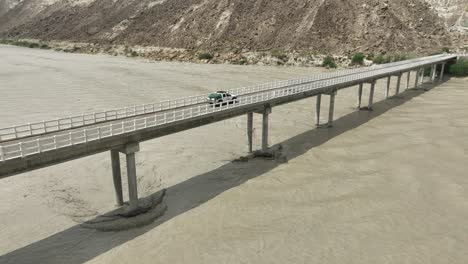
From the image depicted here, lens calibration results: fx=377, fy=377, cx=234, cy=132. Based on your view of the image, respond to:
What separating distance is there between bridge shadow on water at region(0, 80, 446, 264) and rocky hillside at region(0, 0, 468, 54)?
70500mm

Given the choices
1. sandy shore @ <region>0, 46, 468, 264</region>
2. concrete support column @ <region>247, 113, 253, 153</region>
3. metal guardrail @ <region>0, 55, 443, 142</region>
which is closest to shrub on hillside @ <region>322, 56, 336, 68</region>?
metal guardrail @ <region>0, 55, 443, 142</region>

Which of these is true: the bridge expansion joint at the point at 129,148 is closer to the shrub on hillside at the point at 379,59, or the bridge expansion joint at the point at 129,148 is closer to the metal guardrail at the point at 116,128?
the metal guardrail at the point at 116,128

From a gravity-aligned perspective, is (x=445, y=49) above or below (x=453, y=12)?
below

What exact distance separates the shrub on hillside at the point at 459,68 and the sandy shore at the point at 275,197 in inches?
1456

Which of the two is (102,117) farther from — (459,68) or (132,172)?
(459,68)

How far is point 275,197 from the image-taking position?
2492 centimetres

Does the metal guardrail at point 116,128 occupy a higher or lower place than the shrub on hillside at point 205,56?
higher

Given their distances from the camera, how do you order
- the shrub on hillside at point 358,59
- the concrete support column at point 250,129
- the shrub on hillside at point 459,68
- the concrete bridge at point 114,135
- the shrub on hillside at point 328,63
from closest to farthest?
the concrete bridge at point 114,135 → the concrete support column at point 250,129 → the shrub on hillside at point 459,68 → the shrub on hillside at point 358,59 → the shrub on hillside at point 328,63

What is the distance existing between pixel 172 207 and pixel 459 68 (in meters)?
75.4

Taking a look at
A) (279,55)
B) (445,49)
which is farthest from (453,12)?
(279,55)

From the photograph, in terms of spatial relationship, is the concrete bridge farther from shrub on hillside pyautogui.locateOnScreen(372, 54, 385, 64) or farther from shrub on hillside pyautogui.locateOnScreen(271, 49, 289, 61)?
shrub on hillside pyautogui.locateOnScreen(271, 49, 289, 61)

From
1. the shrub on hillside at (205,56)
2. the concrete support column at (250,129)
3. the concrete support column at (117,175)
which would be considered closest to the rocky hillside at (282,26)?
the shrub on hillside at (205,56)

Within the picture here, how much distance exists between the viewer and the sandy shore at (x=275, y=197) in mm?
19297

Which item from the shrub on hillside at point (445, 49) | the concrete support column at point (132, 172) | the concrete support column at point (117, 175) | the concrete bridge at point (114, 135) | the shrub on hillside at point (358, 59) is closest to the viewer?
the concrete bridge at point (114, 135)
